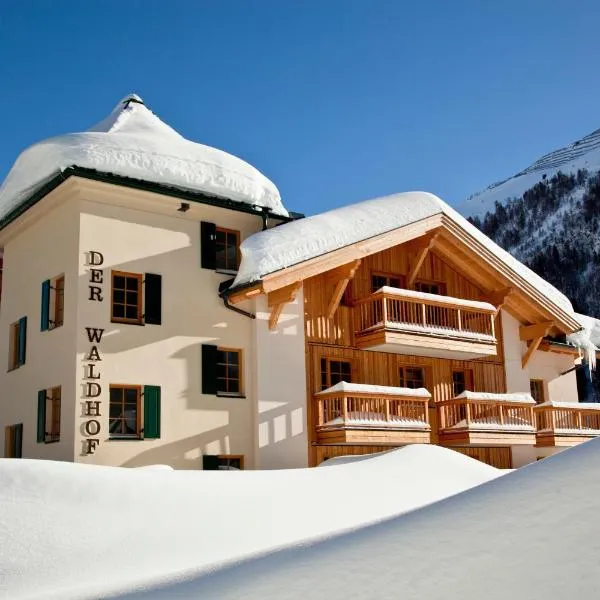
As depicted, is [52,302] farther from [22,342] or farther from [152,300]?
[152,300]

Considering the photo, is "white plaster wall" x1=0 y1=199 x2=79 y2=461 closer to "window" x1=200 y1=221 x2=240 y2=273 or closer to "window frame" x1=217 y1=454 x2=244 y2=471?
"window" x1=200 y1=221 x2=240 y2=273

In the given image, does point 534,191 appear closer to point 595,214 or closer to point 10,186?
point 595,214

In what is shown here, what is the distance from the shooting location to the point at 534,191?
123 m

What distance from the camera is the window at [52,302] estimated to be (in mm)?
17969

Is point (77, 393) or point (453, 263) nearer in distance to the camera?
point (77, 393)

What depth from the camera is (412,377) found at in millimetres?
21812

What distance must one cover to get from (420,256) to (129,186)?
26.1 feet

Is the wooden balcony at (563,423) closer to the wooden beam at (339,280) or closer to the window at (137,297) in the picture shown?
the wooden beam at (339,280)

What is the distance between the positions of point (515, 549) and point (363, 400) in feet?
44.9

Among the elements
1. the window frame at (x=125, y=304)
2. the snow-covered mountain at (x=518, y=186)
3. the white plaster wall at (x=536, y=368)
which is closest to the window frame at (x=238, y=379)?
the window frame at (x=125, y=304)

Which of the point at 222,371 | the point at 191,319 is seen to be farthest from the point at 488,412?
the point at 191,319

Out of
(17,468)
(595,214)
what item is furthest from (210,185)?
(595,214)

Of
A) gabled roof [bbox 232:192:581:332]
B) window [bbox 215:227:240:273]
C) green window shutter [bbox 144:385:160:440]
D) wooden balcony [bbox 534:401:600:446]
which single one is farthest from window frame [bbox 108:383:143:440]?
wooden balcony [bbox 534:401:600:446]

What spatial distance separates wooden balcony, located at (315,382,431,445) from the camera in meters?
18.6
